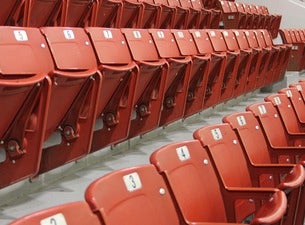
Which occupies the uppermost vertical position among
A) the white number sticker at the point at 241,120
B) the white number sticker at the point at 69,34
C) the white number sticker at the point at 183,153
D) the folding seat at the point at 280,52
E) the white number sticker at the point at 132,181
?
the white number sticker at the point at 69,34

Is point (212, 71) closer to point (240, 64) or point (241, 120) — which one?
point (240, 64)

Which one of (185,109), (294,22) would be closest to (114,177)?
(185,109)

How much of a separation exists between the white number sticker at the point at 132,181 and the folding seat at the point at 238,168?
0.65 feet

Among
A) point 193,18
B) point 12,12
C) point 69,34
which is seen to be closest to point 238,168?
point 69,34

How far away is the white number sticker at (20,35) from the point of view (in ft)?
2.67

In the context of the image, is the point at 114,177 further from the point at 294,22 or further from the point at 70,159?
the point at 294,22

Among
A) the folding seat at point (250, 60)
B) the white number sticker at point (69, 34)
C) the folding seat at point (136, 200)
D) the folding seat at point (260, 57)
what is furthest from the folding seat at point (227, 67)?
the folding seat at point (136, 200)

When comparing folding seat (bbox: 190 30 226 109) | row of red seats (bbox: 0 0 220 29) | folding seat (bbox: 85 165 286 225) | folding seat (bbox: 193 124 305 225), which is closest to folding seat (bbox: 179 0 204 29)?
row of red seats (bbox: 0 0 220 29)

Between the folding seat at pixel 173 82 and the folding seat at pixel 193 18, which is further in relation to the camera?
the folding seat at pixel 193 18

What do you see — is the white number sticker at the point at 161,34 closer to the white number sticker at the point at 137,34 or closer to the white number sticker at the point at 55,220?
the white number sticker at the point at 137,34

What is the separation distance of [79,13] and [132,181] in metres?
0.90

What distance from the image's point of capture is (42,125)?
0.77 meters

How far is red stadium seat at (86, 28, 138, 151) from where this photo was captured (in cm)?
101

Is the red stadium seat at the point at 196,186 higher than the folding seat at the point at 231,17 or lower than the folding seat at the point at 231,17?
higher
